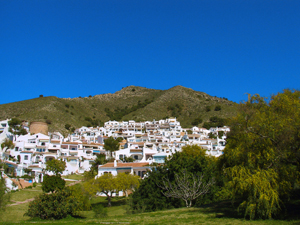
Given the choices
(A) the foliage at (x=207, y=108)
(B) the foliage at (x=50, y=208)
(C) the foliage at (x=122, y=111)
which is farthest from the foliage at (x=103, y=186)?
(C) the foliage at (x=122, y=111)

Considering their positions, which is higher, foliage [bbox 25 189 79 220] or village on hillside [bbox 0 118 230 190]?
village on hillside [bbox 0 118 230 190]

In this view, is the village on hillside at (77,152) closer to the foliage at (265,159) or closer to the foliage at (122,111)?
the foliage at (265,159)

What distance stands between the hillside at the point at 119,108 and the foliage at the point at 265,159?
82335 mm

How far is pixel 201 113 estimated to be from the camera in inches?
4592

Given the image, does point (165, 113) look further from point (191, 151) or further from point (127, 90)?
point (191, 151)

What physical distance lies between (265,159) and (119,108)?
126172mm

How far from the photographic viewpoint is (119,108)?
13875 cm

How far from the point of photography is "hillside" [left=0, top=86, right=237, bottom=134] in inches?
3944

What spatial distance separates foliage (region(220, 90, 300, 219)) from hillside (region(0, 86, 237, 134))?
82335 mm

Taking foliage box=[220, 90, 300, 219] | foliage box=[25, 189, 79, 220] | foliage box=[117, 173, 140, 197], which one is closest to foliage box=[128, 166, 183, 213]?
foliage box=[117, 173, 140, 197]

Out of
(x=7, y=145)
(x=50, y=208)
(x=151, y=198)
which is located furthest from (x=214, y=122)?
(x=50, y=208)

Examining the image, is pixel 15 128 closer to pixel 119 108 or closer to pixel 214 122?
pixel 214 122

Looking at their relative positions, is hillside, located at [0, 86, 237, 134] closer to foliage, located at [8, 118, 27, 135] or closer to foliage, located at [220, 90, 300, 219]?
foliage, located at [8, 118, 27, 135]

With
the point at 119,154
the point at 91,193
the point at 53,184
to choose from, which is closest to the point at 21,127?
the point at 119,154
